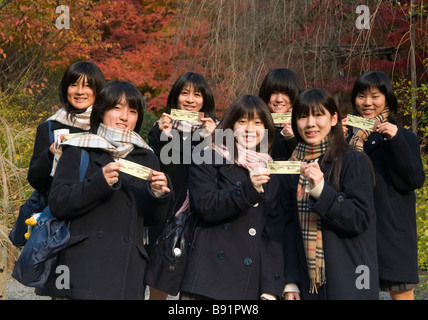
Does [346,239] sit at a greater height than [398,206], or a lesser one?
lesser

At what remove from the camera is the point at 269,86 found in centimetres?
365

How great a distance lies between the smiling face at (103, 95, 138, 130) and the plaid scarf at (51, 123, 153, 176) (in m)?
0.06

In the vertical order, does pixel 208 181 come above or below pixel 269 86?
below

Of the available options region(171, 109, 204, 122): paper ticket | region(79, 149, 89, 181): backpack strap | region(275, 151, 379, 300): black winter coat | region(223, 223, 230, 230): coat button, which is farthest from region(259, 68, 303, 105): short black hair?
region(79, 149, 89, 181): backpack strap

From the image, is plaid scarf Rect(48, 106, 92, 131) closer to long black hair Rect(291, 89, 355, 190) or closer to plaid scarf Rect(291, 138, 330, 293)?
long black hair Rect(291, 89, 355, 190)

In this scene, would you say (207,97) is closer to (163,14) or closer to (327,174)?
(327,174)

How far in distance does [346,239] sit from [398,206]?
642 millimetres

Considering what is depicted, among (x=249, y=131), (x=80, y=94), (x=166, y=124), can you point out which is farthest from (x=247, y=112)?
(x=80, y=94)

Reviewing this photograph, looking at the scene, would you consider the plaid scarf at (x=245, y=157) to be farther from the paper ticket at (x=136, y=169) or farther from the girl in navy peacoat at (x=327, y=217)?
the paper ticket at (x=136, y=169)

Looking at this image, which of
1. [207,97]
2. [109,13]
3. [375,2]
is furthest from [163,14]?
[207,97]

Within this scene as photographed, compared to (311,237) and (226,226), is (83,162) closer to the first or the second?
(226,226)

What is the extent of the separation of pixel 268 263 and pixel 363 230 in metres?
0.49

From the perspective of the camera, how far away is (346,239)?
8.80 feet

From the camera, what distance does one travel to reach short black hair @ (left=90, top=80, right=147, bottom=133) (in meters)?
2.94
